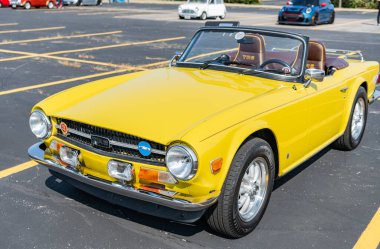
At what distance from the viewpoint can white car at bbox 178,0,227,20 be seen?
84.7ft

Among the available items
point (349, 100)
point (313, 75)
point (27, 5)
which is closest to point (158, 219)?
point (313, 75)

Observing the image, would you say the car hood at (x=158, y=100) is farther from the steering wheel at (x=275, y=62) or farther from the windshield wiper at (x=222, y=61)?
the steering wheel at (x=275, y=62)

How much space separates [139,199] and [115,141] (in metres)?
0.49

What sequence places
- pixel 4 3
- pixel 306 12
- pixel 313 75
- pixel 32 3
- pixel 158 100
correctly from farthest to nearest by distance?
1. pixel 4 3
2. pixel 32 3
3. pixel 306 12
4. pixel 313 75
5. pixel 158 100

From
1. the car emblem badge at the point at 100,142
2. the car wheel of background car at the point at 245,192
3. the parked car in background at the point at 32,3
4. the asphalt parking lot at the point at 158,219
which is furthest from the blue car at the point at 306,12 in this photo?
the car emblem badge at the point at 100,142

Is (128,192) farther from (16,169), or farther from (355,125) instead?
(355,125)

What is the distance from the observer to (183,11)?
26.0 m

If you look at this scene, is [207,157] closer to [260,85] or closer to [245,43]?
[260,85]

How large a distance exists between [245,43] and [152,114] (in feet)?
5.61

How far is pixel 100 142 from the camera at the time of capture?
3764mm

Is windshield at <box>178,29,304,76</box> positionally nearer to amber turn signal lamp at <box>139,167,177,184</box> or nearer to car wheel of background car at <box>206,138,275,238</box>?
car wheel of background car at <box>206,138,275,238</box>

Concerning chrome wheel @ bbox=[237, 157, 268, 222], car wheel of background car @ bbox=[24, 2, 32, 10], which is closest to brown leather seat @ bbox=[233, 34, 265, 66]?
chrome wheel @ bbox=[237, 157, 268, 222]

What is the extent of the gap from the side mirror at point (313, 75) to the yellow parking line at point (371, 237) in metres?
1.39

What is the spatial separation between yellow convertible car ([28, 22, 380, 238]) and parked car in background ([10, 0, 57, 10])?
27.7m
